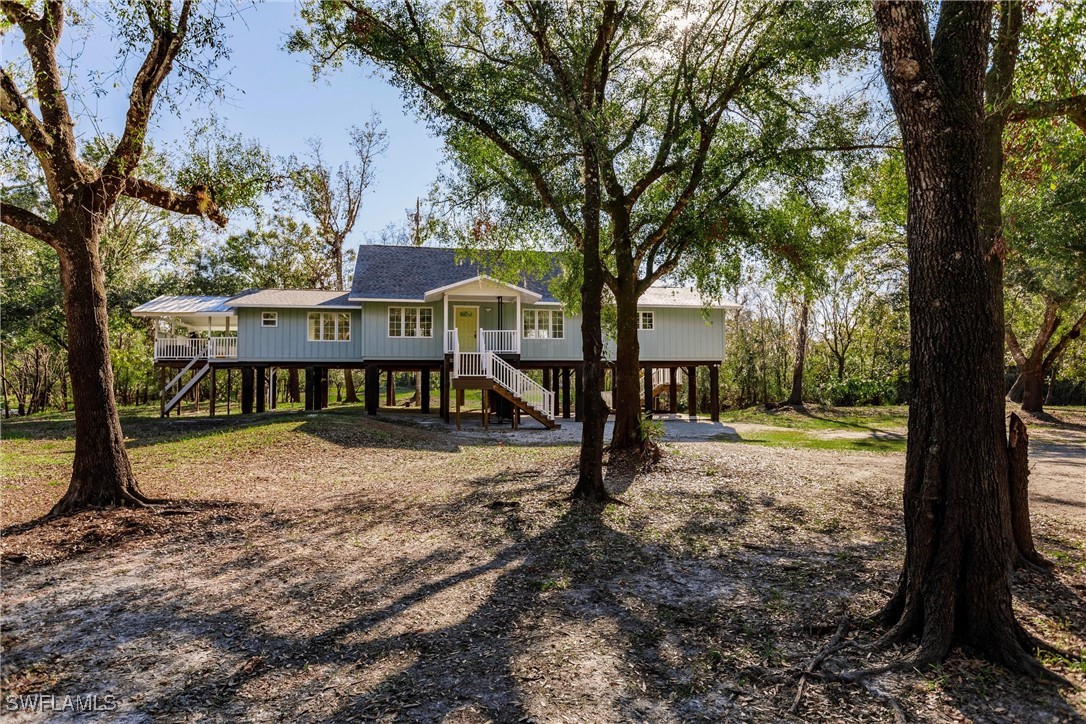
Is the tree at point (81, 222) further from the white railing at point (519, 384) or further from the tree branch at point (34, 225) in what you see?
the white railing at point (519, 384)

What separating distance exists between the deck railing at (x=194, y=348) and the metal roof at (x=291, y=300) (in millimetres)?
1531

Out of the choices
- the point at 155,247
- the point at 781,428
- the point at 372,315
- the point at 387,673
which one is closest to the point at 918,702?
the point at 387,673

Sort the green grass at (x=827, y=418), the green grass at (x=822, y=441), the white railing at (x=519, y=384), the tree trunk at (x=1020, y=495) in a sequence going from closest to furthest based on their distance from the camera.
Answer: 1. the tree trunk at (x=1020, y=495)
2. the green grass at (x=822, y=441)
3. the white railing at (x=519, y=384)
4. the green grass at (x=827, y=418)

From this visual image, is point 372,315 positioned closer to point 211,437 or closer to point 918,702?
point 211,437

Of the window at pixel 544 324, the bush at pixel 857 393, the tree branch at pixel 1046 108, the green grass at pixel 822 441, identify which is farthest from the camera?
the bush at pixel 857 393

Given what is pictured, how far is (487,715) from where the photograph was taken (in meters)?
2.97

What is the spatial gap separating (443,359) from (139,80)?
542 inches

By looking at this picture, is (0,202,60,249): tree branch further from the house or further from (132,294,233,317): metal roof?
(132,294,233,317): metal roof

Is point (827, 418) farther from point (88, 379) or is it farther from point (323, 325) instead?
point (88, 379)

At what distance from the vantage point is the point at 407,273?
21.9m

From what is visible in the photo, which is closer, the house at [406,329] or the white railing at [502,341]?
the white railing at [502,341]

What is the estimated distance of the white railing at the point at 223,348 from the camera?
2055 centimetres

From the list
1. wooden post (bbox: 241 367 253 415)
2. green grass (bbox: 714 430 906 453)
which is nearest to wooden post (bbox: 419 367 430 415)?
wooden post (bbox: 241 367 253 415)

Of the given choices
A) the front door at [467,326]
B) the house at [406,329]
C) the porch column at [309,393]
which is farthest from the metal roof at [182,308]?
the front door at [467,326]
